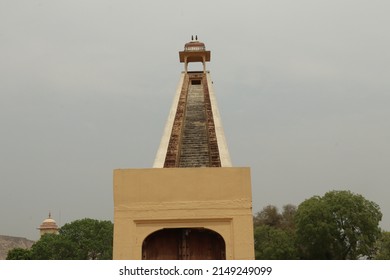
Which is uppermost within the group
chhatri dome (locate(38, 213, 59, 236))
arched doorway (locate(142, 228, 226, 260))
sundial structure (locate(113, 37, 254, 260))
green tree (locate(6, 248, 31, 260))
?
chhatri dome (locate(38, 213, 59, 236))

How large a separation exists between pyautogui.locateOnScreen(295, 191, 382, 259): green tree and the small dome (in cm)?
776

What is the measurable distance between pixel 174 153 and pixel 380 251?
10.1m

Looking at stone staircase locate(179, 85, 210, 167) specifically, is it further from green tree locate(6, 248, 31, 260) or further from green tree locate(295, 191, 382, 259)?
green tree locate(6, 248, 31, 260)

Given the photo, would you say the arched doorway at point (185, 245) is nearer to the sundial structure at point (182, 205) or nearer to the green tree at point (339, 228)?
the sundial structure at point (182, 205)

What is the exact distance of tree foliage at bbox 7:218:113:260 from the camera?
909 inches

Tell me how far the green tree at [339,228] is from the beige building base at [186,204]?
44.6ft

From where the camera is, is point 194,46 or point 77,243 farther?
point 77,243

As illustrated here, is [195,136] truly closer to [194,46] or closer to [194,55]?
[194,55]

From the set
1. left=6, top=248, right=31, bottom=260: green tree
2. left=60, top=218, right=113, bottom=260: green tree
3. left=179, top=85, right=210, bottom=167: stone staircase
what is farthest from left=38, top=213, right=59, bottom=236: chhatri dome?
left=179, top=85, right=210, bottom=167: stone staircase

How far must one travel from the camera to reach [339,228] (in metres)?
19.7

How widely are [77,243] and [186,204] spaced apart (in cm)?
1969

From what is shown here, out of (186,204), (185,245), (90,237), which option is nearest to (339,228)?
(90,237)

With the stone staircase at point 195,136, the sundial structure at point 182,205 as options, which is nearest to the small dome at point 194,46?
the stone staircase at point 195,136
